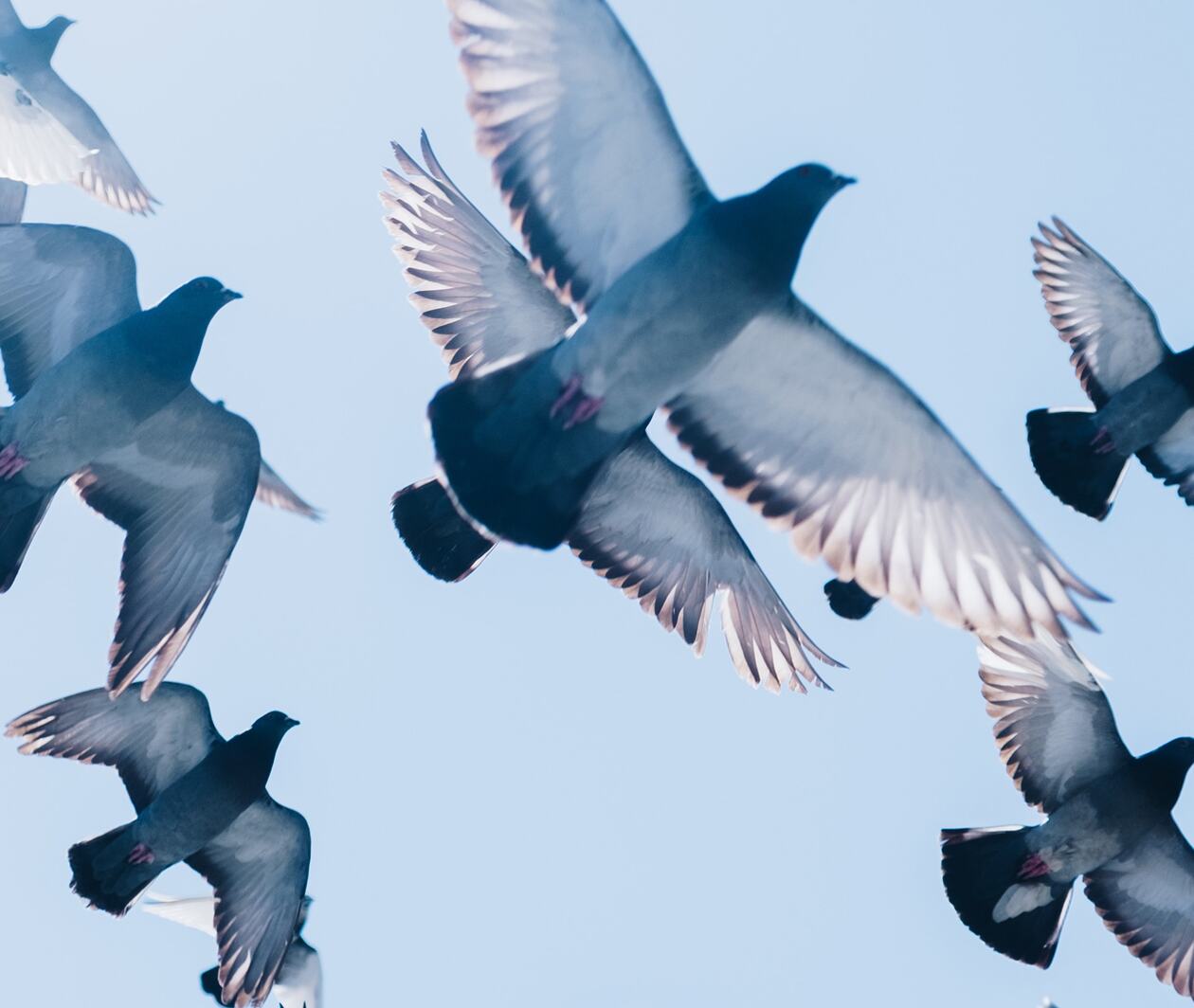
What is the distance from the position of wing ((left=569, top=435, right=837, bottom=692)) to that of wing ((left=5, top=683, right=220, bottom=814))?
8.63ft

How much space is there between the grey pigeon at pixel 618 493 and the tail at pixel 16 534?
2847 millimetres

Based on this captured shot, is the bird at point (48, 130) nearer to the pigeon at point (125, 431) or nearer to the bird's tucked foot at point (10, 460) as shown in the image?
the pigeon at point (125, 431)

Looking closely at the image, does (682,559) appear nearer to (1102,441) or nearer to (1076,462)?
(1076,462)

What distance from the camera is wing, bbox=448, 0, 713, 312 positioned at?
6.99 m

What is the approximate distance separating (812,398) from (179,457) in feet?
11.9

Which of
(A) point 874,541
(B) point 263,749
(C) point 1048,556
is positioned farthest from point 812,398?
(B) point 263,749

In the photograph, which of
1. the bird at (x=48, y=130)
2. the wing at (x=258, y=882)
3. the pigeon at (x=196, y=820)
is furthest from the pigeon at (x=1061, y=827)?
the bird at (x=48, y=130)

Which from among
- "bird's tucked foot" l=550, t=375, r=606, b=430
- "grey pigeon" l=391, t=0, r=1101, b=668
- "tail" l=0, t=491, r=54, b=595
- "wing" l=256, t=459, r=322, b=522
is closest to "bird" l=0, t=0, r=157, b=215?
"wing" l=256, t=459, r=322, b=522

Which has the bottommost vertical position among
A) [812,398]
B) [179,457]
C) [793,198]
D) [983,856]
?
[983,856]

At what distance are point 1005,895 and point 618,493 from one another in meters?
3.35

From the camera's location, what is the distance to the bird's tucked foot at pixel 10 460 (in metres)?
8.78

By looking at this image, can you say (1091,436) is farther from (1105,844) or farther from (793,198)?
(793,198)

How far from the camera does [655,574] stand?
34.9 feet

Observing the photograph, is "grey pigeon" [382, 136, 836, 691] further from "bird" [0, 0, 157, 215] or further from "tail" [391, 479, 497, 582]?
"bird" [0, 0, 157, 215]
